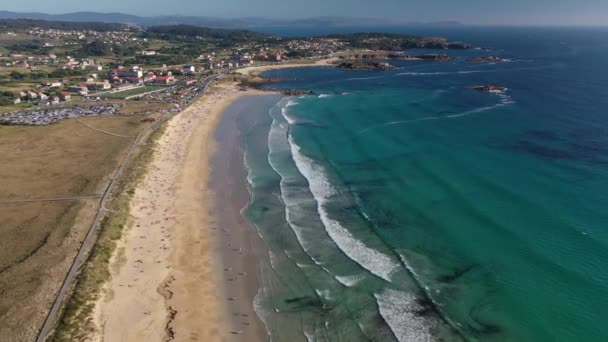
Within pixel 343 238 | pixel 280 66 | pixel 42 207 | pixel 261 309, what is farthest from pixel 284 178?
pixel 280 66

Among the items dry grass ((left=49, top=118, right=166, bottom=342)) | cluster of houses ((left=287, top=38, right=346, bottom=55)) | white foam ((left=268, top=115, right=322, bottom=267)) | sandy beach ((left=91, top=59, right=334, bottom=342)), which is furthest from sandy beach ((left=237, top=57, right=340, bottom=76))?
dry grass ((left=49, top=118, right=166, bottom=342))

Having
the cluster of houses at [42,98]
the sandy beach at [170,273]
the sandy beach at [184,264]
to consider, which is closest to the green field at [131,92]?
the cluster of houses at [42,98]

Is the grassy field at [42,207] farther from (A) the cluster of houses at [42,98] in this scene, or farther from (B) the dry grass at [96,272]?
(A) the cluster of houses at [42,98]

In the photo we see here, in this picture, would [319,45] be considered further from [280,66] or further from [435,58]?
[435,58]

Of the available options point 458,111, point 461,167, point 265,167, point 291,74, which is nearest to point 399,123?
point 458,111

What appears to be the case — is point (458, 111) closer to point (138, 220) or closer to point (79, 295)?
point (138, 220)

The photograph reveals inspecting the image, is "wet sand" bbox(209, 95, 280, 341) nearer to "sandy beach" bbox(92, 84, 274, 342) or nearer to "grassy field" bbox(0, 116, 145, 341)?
"sandy beach" bbox(92, 84, 274, 342)

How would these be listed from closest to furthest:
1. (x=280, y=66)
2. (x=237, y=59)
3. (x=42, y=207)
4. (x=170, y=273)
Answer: (x=170, y=273) < (x=42, y=207) < (x=280, y=66) < (x=237, y=59)
